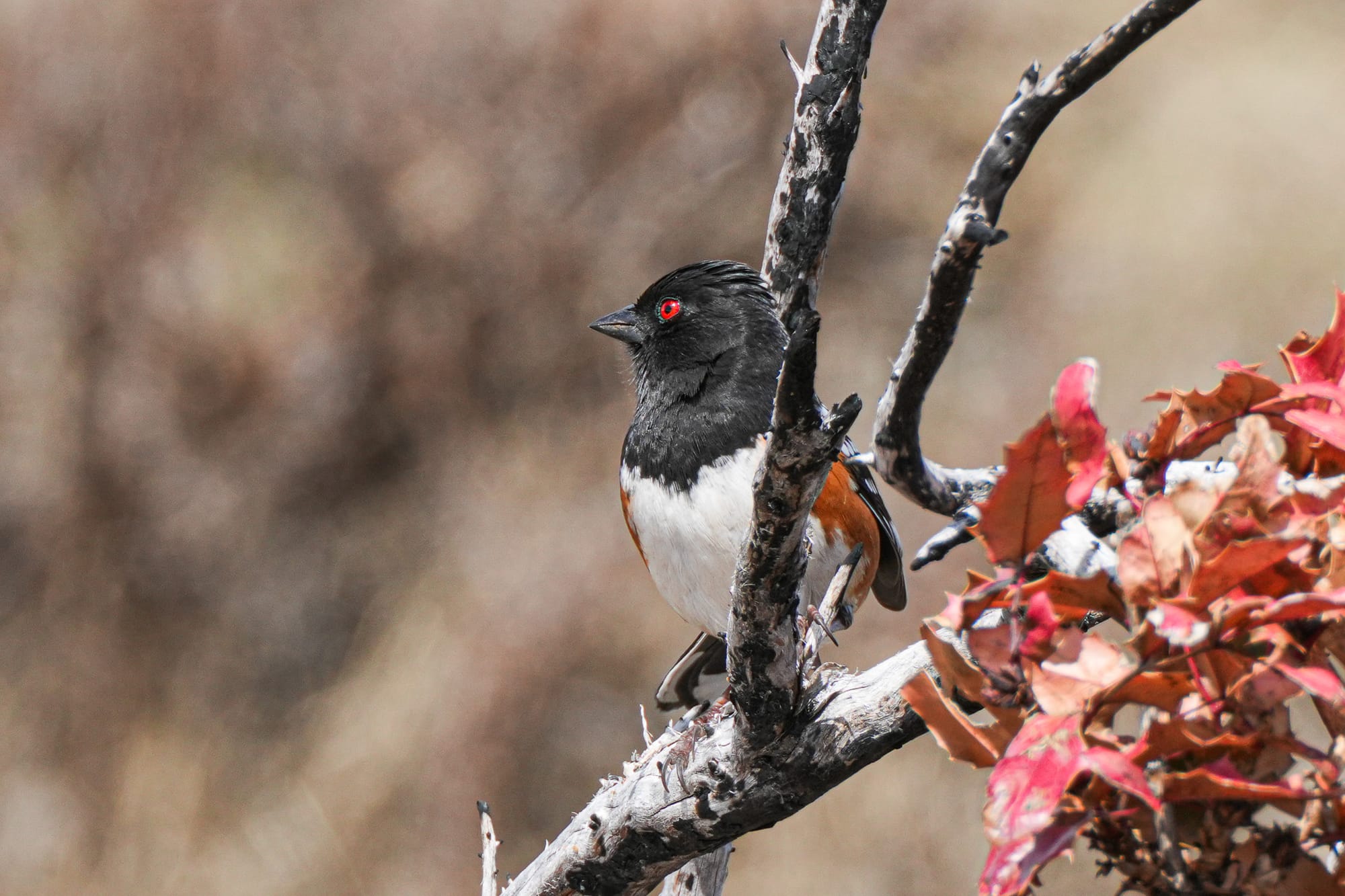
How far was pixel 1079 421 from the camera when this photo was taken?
864 millimetres

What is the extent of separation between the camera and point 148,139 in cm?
727

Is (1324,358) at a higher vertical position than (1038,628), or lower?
higher

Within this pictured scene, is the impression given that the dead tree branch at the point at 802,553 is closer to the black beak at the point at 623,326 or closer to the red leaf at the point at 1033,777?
the red leaf at the point at 1033,777

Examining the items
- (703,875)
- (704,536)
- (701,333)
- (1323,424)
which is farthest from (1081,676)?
(701,333)

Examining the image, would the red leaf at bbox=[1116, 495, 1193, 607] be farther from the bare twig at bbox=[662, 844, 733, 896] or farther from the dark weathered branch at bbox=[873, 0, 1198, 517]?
the bare twig at bbox=[662, 844, 733, 896]

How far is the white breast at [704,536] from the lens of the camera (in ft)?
8.39

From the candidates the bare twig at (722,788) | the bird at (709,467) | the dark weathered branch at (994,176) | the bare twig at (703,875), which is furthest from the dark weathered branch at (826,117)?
the bare twig at (703,875)

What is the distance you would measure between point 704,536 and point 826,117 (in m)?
1.42

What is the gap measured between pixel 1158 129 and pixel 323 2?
547 centimetres

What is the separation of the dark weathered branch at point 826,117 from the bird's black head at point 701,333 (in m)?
1.39

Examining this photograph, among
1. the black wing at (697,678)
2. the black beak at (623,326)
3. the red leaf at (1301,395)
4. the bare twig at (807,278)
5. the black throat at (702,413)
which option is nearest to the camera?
the red leaf at (1301,395)

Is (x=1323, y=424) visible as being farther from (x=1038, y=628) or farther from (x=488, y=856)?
(x=488, y=856)

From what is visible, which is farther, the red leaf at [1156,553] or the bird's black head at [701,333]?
the bird's black head at [701,333]

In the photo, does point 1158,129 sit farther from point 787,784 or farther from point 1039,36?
point 787,784
